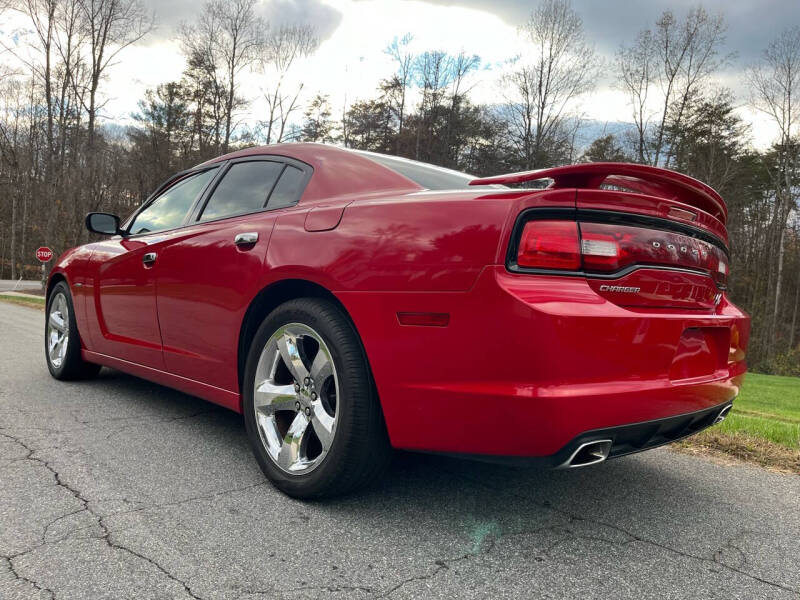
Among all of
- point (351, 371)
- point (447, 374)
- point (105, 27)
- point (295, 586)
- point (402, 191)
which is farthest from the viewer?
point (105, 27)

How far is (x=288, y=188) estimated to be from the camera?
2875 mm

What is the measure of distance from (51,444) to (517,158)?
2624cm

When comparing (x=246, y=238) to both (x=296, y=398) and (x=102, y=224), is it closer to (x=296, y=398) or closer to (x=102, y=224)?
(x=296, y=398)

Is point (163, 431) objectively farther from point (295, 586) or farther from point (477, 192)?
point (477, 192)

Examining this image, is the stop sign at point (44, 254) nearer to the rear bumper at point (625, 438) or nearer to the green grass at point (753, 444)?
the green grass at point (753, 444)

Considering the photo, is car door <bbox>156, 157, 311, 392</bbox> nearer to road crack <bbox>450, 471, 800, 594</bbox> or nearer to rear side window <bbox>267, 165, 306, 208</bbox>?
rear side window <bbox>267, 165, 306, 208</bbox>

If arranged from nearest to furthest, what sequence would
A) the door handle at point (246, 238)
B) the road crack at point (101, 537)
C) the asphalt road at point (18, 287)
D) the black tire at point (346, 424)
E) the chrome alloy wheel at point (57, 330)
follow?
the road crack at point (101, 537) → the black tire at point (346, 424) → the door handle at point (246, 238) → the chrome alloy wheel at point (57, 330) → the asphalt road at point (18, 287)

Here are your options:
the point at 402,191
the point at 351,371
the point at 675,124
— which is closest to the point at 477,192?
the point at 402,191

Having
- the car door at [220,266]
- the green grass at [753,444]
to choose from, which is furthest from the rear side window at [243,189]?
the green grass at [753,444]

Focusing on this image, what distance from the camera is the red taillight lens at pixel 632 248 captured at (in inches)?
75.9

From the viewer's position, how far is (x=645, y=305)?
1995 millimetres

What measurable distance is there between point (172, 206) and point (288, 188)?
1.32 metres

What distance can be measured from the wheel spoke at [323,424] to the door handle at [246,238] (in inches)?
33.7

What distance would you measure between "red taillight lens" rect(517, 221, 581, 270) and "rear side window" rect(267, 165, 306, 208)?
1285 mm
